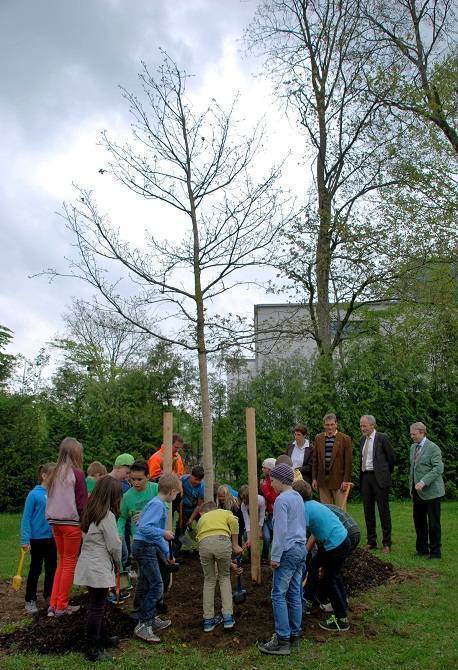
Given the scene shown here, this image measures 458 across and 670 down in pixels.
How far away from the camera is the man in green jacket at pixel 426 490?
27.9 feet

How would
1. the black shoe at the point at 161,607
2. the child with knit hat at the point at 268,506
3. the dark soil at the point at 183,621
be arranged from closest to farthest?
the dark soil at the point at 183,621
the black shoe at the point at 161,607
the child with knit hat at the point at 268,506

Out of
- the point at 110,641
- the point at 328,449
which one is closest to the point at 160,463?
the point at 328,449

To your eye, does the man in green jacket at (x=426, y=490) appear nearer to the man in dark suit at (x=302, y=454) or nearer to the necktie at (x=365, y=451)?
the necktie at (x=365, y=451)

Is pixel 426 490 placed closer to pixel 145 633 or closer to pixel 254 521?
pixel 254 521

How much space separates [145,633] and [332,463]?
4097 millimetres

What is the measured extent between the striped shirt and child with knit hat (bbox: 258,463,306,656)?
3.42 m

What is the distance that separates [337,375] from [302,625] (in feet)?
30.3

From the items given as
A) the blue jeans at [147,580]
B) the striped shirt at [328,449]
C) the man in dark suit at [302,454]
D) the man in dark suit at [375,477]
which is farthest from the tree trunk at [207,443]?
the man in dark suit at [375,477]

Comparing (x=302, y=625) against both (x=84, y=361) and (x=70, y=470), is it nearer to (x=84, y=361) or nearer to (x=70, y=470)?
(x=70, y=470)

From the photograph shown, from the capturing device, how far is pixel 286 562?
551 cm

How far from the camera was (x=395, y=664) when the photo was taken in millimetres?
5031

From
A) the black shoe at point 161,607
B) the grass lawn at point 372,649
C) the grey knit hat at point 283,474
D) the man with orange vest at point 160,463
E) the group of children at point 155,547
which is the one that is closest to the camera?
the grass lawn at point 372,649

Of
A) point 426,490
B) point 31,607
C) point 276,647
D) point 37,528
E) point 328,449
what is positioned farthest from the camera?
point 328,449

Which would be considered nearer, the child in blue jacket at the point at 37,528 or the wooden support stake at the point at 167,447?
the child in blue jacket at the point at 37,528
